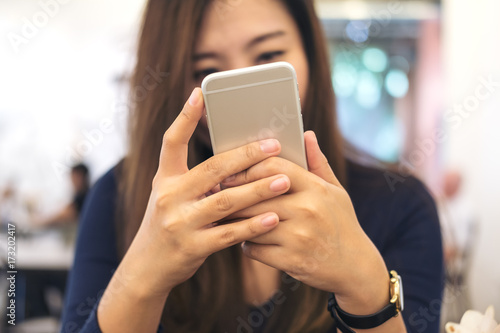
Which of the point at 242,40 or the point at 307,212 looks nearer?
the point at 307,212

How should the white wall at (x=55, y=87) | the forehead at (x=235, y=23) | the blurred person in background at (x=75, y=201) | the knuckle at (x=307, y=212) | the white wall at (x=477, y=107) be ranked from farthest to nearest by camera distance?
the white wall at (x=55, y=87) → the blurred person in background at (x=75, y=201) → the white wall at (x=477, y=107) → the forehead at (x=235, y=23) → the knuckle at (x=307, y=212)

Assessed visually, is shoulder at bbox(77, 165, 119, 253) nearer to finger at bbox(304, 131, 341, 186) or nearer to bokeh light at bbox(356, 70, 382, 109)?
finger at bbox(304, 131, 341, 186)

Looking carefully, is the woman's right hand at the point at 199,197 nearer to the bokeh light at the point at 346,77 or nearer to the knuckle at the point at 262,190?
the knuckle at the point at 262,190

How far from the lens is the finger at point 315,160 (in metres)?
0.46

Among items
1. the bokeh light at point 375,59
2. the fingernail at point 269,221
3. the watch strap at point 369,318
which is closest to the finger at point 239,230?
the fingernail at point 269,221

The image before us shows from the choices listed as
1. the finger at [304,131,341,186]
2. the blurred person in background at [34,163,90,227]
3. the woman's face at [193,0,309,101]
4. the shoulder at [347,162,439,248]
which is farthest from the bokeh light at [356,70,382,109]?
the finger at [304,131,341,186]

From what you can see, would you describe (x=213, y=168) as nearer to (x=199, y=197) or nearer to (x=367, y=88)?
(x=199, y=197)

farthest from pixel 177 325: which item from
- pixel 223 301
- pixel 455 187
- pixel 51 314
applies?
pixel 455 187

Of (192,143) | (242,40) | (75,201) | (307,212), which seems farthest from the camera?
(75,201)

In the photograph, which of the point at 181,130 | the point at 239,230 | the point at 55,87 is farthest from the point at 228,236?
the point at 55,87

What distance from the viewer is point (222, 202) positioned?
43 cm

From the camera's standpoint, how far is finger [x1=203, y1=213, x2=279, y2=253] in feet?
1.41

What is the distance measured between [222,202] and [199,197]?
0.03m

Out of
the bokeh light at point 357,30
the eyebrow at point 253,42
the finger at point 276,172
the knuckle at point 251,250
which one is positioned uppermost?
the bokeh light at point 357,30
